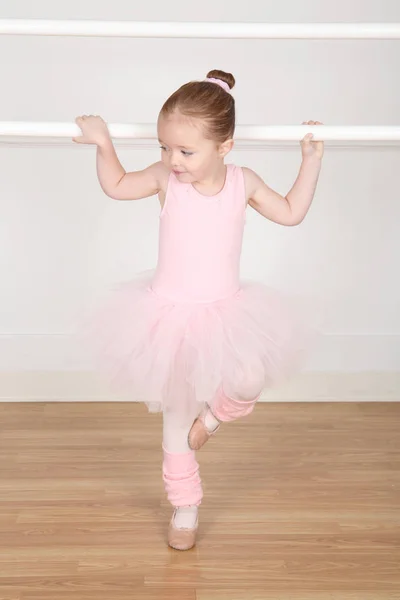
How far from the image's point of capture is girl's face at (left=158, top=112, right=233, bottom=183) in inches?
70.7

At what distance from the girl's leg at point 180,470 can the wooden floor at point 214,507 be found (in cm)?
8

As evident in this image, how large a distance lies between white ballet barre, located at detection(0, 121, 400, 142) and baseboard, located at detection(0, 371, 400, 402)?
133cm

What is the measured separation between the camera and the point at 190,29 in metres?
1.83

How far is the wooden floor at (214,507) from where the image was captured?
1995mm

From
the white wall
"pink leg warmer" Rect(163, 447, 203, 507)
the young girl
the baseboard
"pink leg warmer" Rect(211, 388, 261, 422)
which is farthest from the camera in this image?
the baseboard

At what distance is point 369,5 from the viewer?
9.02 feet

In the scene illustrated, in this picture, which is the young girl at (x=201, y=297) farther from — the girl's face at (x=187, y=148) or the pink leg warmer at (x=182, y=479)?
the pink leg warmer at (x=182, y=479)

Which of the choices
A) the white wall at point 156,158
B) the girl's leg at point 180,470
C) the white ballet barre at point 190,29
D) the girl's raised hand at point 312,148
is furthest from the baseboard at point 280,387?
the white ballet barre at point 190,29

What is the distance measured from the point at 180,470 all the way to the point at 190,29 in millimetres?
925

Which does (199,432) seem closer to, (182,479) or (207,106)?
(182,479)

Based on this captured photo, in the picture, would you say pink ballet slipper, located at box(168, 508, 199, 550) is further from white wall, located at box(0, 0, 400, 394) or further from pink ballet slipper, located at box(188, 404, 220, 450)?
white wall, located at box(0, 0, 400, 394)

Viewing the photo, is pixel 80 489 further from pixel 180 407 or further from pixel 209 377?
pixel 209 377

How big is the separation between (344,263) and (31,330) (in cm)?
99

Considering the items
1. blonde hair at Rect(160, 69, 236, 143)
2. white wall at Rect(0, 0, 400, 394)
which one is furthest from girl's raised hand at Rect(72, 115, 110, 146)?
white wall at Rect(0, 0, 400, 394)
